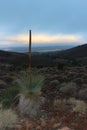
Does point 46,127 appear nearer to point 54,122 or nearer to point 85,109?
point 54,122

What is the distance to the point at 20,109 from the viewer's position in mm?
13883

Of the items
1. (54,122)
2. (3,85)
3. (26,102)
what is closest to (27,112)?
(26,102)

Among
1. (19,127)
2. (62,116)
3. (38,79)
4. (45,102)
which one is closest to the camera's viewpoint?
(19,127)

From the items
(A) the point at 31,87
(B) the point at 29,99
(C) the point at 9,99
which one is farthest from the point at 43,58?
(B) the point at 29,99

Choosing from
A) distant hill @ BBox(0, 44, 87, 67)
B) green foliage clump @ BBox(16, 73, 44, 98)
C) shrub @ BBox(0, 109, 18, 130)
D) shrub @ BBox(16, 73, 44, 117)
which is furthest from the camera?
distant hill @ BBox(0, 44, 87, 67)

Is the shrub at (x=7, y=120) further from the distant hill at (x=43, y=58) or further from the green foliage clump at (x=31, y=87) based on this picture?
the distant hill at (x=43, y=58)

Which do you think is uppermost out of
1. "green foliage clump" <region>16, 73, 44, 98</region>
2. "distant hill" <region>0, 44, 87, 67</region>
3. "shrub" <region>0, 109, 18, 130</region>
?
"green foliage clump" <region>16, 73, 44, 98</region>

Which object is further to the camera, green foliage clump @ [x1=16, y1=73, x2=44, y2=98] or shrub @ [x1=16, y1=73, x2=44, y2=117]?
green foliage clump @ [x1=16, y1=73, x2=44, y2=98]

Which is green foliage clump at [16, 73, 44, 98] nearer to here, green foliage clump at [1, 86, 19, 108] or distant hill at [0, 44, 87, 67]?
green foliage clump at [1, 86, 19, 108]

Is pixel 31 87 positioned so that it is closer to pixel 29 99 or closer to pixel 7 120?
pixel 29 99

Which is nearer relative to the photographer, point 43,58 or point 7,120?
point 7,120

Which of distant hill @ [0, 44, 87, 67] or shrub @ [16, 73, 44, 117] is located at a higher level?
shrub @ [16, 73, 44, 117]

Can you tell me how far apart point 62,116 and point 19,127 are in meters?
1.87

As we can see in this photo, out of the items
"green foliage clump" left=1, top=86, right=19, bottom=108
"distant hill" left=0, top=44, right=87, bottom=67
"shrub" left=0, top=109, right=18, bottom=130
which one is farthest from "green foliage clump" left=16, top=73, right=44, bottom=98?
"distant hill" left=0, top=44, right=87, bottom=67
